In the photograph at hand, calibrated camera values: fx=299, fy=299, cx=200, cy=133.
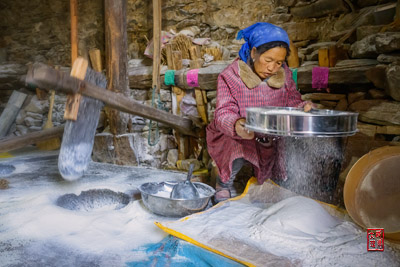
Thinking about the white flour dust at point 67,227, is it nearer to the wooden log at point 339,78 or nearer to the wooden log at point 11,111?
the wooden log at point 339,78

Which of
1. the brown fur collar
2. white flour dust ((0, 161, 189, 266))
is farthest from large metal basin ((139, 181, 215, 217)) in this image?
the brown fur collar

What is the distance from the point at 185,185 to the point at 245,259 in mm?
924

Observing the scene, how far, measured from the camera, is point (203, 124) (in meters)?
3.78

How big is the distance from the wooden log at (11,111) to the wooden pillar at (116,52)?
2.40m

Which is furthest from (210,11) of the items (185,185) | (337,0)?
(185,185)

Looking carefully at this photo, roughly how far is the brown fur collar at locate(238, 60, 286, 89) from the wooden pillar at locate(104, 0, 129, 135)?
1.96 metres

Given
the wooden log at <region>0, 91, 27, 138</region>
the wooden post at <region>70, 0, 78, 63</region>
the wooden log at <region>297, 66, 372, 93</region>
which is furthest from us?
the wooden log at <region>0, 91, 27, 138</region>

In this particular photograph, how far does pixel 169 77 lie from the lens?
3885 mm

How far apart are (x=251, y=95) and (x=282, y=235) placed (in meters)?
1.14

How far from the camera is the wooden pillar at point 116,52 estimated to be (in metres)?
3.77

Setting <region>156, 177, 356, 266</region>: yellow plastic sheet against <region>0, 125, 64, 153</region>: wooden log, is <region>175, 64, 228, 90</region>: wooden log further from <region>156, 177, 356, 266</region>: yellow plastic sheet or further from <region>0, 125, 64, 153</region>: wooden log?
<region>0, 125, 64, 153</region>: wooden log

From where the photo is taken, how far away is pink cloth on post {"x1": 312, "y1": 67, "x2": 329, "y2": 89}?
9.68ft

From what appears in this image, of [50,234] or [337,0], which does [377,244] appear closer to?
[50,234]

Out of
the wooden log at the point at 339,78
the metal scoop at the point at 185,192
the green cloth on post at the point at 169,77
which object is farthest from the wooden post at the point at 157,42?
the metal scoop at the point at 185,192
